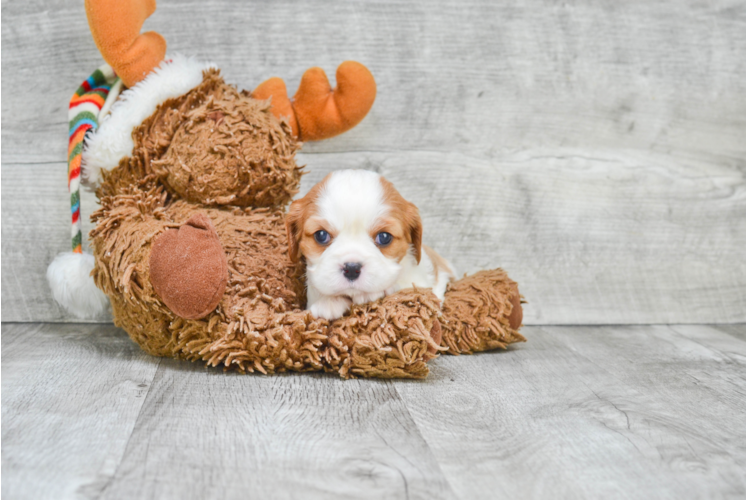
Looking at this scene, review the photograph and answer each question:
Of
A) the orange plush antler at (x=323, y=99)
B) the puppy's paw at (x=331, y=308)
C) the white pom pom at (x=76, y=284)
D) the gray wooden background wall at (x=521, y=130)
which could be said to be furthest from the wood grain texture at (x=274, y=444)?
the gray wooden background wall at (x=521, y=130)

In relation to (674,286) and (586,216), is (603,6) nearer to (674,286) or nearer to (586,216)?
(586,216)

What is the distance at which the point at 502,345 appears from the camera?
5.20 ft

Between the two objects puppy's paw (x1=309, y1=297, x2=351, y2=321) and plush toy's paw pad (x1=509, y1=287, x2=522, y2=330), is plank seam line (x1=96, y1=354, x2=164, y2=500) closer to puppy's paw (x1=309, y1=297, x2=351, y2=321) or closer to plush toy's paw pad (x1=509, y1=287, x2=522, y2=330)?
puppy's paw (x1=309, y1=297, x2=351, y2=321)

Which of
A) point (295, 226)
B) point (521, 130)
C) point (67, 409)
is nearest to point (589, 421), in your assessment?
point (295, 226)

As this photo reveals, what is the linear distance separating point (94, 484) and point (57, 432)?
0.18 meters

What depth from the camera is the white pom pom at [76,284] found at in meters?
1.55

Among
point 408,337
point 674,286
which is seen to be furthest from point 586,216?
point 408,337

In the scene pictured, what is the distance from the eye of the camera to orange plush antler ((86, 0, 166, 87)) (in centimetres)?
141

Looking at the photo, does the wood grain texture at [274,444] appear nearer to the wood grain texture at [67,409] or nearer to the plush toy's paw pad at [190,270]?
the wood grain texture at [67,409]

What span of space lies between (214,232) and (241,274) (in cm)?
16

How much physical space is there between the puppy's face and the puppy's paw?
0.04 meters

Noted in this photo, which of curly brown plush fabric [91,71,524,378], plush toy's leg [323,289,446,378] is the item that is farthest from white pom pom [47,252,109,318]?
plush toy's leg [323,289,446,378]

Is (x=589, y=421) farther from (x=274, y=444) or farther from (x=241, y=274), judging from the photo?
(x=241, y=274)

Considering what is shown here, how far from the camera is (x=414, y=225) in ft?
4.62
